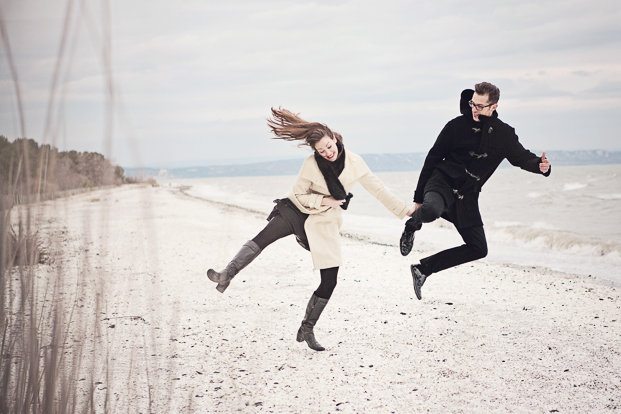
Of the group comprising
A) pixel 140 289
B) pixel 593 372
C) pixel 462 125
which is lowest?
pixel 593 372

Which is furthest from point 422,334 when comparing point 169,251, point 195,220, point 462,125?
point 195,220

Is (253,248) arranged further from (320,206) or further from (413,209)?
(413,209)

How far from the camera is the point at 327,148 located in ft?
12.5

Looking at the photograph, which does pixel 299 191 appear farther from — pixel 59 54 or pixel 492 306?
pixel 492 306

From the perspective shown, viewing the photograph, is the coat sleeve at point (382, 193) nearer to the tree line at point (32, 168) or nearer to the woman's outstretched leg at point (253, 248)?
the woman's outstretched leg at point (253, 248)

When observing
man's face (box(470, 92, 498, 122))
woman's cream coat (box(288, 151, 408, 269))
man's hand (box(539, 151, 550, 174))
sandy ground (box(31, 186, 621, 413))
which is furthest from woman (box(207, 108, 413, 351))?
man's hand (box(539, 151, 550, 174))

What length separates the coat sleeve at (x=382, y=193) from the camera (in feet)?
13.6

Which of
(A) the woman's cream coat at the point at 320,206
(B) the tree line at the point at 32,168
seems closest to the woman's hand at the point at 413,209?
(A) the woman's cream coat at the point at 320,206

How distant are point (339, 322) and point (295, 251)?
5.31m

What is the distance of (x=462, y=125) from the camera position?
4.36 metres

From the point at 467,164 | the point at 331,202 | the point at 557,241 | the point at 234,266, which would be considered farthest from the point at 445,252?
the point at 557,241

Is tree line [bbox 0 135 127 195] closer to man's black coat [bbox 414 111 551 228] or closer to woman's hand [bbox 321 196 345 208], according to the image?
woman's hand [bbox 321 196 345 208]

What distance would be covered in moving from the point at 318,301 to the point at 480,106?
7.36ft

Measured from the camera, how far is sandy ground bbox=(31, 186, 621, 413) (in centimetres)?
371
